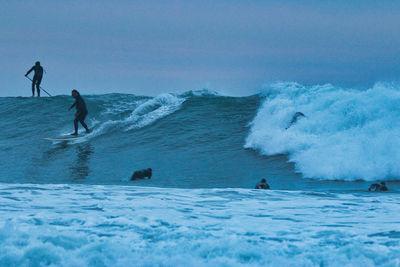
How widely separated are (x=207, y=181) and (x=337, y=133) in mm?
3903

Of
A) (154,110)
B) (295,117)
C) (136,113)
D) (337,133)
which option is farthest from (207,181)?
(154,110)

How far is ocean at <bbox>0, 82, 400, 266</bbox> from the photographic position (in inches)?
196

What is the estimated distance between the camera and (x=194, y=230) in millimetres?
5617

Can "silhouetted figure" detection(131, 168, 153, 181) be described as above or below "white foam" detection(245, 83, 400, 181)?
below

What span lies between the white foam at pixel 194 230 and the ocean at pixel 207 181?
0.06 feet

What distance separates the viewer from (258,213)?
6734 mm

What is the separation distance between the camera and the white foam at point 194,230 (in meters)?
4.78

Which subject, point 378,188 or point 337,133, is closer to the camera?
point 378,188

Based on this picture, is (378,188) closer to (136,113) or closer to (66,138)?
(66,138)

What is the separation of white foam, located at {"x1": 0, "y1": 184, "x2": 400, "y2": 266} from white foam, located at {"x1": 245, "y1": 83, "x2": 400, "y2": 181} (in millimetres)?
2723

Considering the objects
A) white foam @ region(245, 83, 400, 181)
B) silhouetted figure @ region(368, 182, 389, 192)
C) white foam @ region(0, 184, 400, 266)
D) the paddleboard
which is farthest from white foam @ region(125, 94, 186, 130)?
white foam @ region(0, 184, 400, 266)

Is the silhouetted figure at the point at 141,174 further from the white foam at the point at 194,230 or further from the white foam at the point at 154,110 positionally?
the white foam at the point at 154,110

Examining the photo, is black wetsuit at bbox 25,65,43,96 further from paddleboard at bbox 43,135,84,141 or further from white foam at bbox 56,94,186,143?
paddleboard at bbox 43,135,84,141

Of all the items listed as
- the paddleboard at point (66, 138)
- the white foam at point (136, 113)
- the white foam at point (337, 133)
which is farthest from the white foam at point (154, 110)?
the white foam at point (337, 133)
